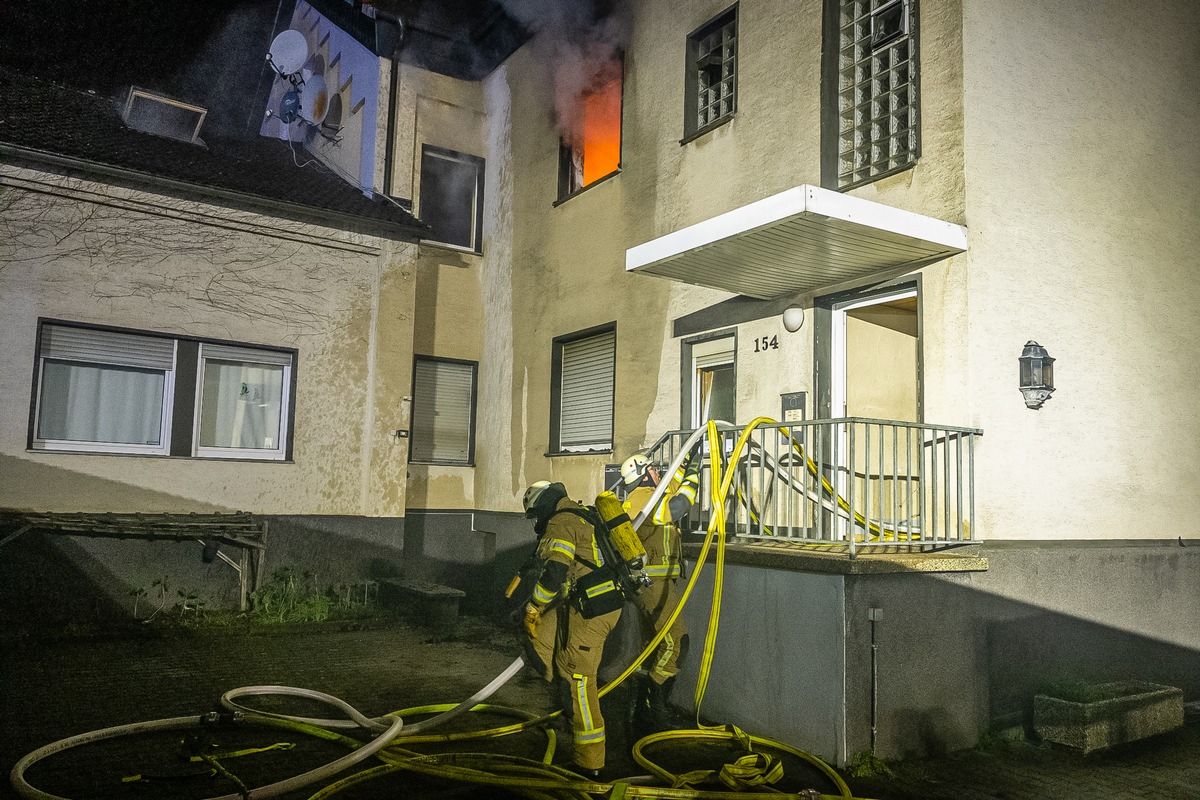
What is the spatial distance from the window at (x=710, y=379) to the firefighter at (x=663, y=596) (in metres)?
2.10

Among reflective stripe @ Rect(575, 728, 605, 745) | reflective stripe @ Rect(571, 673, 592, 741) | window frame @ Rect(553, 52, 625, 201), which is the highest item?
window frame @ Rect(553, 52, 625, 201)

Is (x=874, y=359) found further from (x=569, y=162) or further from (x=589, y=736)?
(x=569, y=162)

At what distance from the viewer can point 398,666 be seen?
808 centimetres

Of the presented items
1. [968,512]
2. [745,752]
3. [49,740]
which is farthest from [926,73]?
[49,740]

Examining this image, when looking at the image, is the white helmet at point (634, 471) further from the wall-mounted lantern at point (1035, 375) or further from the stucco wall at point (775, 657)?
the wall-mounted lantern at point (1035, 375)

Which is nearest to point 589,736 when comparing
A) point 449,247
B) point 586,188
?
point 586,188

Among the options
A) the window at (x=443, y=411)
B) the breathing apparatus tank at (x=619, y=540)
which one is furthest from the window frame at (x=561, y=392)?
the breathing apparatus tank at (x=619, y=540)

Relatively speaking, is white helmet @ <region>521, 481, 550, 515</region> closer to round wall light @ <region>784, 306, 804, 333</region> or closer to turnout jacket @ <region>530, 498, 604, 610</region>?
turnout jacket @ <region>530, 498, 604, 610</region>

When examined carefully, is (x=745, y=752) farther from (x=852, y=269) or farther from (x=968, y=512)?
(x=852, y=269)

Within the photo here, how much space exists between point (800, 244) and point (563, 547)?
2.77m

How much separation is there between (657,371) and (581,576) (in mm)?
4288

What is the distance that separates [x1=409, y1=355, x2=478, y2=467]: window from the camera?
12.4m

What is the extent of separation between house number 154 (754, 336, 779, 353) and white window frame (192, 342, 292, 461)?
5.84 metres

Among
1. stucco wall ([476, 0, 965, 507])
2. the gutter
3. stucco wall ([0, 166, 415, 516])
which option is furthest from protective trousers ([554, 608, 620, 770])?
the gutter
